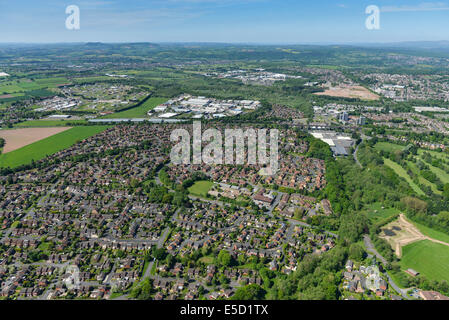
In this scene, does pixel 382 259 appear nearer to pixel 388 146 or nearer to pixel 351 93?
pixel 388 146

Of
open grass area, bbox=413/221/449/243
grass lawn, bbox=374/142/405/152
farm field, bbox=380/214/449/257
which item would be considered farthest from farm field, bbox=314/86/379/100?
farm field, bbox=380/214/449/257

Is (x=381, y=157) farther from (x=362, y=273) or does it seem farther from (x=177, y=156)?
(x=177, y=156)

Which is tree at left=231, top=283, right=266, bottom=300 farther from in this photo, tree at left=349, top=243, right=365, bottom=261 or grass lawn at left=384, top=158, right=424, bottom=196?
grass lawn at left=384, top=158, right=424, bottom=196

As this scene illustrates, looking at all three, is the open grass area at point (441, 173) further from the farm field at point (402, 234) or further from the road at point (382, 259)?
the road at point (382, 259)

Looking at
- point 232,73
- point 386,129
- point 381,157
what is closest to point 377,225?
point 381,157

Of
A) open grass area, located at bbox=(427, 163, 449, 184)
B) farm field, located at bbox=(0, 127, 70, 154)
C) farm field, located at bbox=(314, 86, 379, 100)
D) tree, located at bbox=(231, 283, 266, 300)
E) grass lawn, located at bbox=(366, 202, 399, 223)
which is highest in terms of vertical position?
farm field, located at bbox=(314, 86, 379, 100)

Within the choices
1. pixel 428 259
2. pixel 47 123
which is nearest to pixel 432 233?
pixel 428 259
